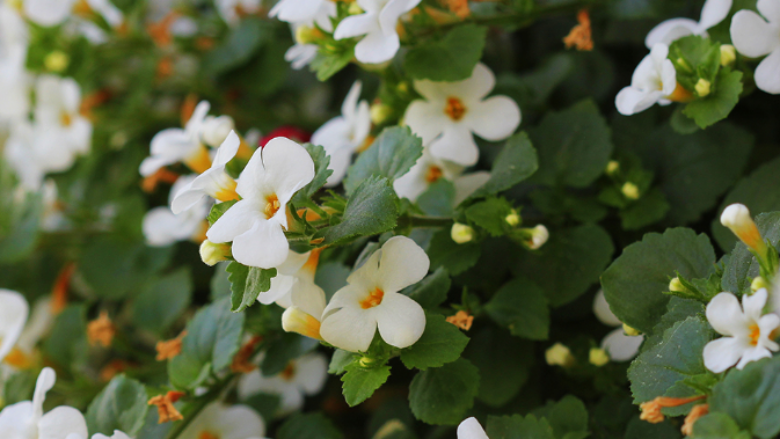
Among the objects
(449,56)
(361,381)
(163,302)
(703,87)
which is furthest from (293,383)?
(703,87)

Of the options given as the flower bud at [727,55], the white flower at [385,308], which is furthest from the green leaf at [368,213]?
the flower bud at [727,55]

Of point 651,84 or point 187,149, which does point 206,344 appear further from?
point 651,84


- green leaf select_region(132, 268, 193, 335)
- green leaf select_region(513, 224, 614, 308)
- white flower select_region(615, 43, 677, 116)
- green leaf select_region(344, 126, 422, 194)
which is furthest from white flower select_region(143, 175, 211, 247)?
white flower select_region(615, 43, 677, 116)

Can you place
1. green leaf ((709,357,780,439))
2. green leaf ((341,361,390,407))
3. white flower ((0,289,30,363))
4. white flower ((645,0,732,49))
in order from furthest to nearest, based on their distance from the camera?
white flower ((0,289,30,363)) → white flower ((645,0,732,49)) → green leaf ((341,361,390,407)) → green leaf ((709,357,780,439))

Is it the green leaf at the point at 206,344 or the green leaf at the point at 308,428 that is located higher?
the green leaf at the point at 206,344

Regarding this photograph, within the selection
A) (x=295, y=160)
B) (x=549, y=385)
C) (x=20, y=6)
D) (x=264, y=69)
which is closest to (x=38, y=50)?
(x=20, y=6)

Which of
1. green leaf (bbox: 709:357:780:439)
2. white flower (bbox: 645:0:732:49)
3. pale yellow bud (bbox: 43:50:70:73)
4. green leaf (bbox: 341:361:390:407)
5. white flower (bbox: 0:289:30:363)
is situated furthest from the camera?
pale yellow bud (bbox: 43:50:70:73)

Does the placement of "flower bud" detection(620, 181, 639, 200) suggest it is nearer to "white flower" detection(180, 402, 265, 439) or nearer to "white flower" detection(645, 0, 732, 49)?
"white flower" detection(645, 0, 732, 49)

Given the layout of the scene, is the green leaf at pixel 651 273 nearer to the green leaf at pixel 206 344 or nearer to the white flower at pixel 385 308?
the white flower at pixel 385 308
